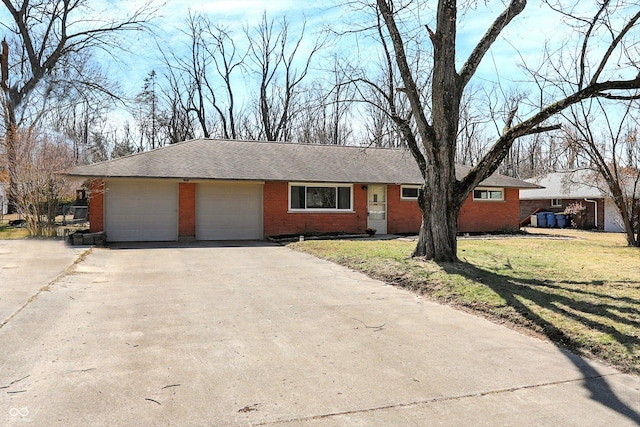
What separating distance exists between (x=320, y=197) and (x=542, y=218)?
18309 millimetres

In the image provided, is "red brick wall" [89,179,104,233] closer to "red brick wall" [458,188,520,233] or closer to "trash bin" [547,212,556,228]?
"red brick wall" [458,188,520,233]

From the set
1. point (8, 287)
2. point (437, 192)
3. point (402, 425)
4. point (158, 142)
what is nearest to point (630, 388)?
point (402, 425)

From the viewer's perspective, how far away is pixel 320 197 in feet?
61.2

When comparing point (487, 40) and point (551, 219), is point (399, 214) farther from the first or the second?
point (551, 219)

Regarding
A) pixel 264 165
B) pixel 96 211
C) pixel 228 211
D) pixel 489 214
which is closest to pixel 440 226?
pixel 228 211

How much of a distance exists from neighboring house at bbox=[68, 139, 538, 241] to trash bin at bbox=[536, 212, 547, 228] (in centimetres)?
942

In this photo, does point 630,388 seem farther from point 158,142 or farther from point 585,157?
point 158,142

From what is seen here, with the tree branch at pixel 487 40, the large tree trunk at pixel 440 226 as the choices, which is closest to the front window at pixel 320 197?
the large tree trunk at pixel 440 226

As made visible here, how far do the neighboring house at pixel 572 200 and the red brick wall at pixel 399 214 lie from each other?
409 inches

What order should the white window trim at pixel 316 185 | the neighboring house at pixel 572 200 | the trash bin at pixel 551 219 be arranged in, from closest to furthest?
the white window trim at pixel 316 185 → the neighboring house at pixel 572 200 → the trash bin at pixel 551 219

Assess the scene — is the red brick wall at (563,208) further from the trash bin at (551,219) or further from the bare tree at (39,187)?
the bare tree at (39,187)

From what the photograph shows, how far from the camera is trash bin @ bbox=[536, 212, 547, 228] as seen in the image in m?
29.8

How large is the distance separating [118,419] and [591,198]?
101 ft

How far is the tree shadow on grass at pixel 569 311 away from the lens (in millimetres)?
3936
